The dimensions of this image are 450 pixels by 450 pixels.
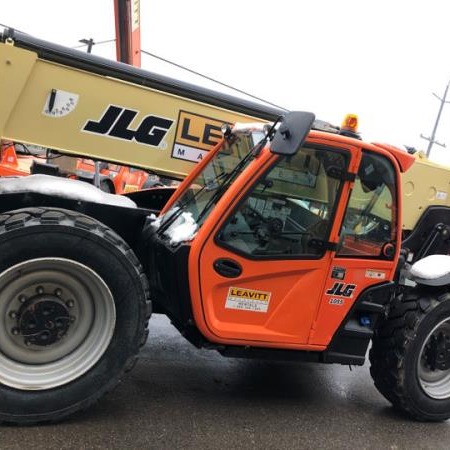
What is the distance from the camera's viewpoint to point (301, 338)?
145 inches

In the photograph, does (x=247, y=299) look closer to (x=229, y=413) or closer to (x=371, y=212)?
(x=229, y=413)

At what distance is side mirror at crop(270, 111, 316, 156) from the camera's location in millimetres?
3135

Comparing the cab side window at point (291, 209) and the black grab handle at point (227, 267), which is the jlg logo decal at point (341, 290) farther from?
the black grab handle at point (227, 267)

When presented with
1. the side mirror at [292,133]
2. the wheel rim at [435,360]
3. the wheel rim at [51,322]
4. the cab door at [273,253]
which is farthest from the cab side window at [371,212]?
the wheel rim at [51,322]

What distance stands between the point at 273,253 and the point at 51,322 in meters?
1.40

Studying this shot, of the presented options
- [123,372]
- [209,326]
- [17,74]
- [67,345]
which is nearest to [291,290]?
[209,326]

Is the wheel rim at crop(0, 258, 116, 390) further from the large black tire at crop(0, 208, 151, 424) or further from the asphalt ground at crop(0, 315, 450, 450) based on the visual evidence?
the asphalt ground at crop(0, 315, 450, 450)

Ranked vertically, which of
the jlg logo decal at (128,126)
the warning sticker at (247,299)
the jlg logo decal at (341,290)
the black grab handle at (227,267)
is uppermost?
the jlg logo decal at (128,126)

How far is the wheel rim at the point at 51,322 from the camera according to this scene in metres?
3.13

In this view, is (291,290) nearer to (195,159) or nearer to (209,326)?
(209,326)

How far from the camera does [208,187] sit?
3914 mm

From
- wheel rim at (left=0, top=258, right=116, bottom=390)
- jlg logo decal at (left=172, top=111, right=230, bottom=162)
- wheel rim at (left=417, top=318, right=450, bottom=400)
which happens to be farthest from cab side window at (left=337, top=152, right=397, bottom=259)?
wheel rim at (left=0, top=258, right=116, bottom=390)

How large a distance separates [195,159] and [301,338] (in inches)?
59.2

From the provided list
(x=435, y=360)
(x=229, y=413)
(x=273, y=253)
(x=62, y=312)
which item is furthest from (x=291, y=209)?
(x=435, y=360)
